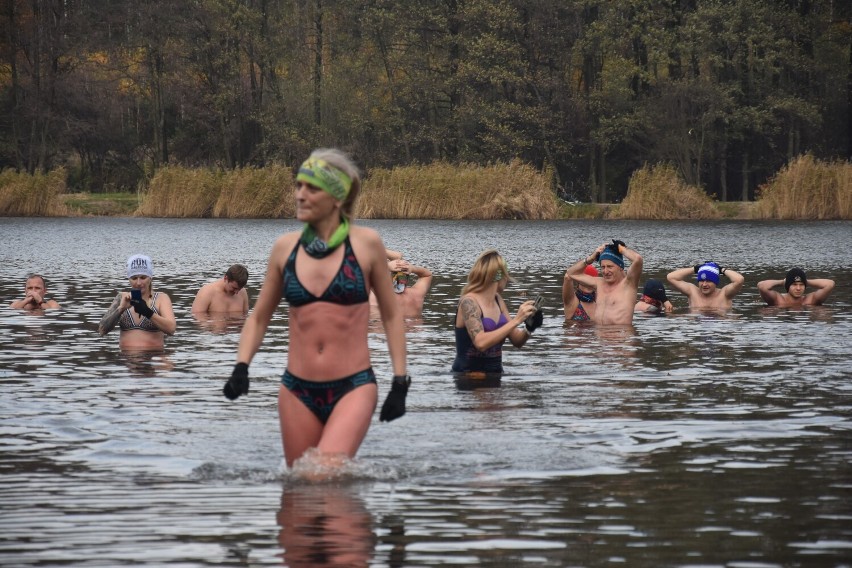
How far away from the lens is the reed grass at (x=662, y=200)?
2287 inches

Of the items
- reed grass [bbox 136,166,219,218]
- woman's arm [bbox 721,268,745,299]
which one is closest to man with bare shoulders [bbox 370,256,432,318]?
woman's arm [bbox 721,268,745,299]

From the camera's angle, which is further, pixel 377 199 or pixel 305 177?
pixel 377 199

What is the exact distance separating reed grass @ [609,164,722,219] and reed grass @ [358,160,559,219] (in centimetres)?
321

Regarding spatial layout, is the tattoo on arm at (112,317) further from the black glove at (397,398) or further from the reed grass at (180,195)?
the reed grass at (180,195)

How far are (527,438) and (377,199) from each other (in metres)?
50.4

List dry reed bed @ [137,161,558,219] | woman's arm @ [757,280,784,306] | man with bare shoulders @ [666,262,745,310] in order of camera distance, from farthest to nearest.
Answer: dry reed bed @ [137,161,558,219], woman's arm @ [757,280,784,306], man with bare shoulders @ [666,262,745,310]

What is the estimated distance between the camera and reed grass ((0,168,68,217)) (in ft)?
200

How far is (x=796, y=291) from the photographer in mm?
22469

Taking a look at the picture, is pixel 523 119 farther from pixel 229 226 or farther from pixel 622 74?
pixel 229 226

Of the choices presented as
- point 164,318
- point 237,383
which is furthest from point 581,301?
point 237,383

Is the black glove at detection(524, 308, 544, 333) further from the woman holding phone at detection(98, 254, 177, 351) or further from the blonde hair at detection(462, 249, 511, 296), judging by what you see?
the woman holding phone at detection(98, 254, 177, 351)

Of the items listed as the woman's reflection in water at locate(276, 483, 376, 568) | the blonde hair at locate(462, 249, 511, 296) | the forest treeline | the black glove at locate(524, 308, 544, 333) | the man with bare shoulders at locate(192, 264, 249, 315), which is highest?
the forest treeline

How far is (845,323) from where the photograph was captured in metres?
19.8

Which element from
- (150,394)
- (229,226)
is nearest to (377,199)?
(229,226)
